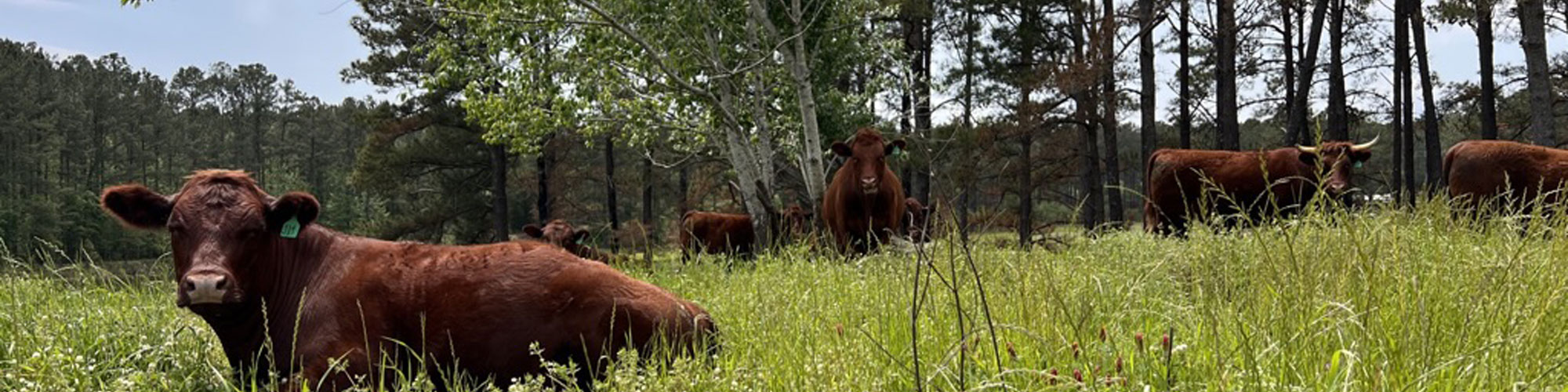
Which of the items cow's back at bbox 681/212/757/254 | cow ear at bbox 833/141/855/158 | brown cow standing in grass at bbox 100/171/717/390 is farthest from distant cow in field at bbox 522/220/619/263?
brown cow standing in grass at bbox 100/171/717/390

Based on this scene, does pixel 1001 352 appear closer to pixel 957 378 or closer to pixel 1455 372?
pixel 957 378

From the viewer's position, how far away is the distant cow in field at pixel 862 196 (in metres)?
10.0

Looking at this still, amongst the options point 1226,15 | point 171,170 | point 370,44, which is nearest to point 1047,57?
point 1226,15

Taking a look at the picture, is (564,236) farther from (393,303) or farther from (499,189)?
(499,189)

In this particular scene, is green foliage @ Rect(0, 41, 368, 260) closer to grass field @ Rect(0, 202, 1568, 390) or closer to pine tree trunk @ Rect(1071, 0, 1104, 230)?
pine tree trunk @ Rect(1071, 0, 1104, 230)

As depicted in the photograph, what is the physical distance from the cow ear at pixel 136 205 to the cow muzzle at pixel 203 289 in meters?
0.69

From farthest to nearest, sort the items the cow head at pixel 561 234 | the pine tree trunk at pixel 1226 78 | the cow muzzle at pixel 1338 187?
the pine tree trunk at pixel 1226 78 < the cow head at pixel 561 234 < the cow muzzle at pixel 1338 187

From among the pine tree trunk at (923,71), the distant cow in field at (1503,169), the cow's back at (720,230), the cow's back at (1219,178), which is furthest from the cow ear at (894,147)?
the pine tree trunk at (923,71)

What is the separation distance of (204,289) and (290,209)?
0.65 metres

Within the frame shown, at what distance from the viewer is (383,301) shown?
13.1 ft

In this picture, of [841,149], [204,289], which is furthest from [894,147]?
[204,289]

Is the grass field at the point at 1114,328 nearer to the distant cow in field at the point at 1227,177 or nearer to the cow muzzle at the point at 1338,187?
the cow muzzle at the point at 1338,187

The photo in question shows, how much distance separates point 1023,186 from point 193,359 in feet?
87.2

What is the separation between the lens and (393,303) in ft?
13.1
